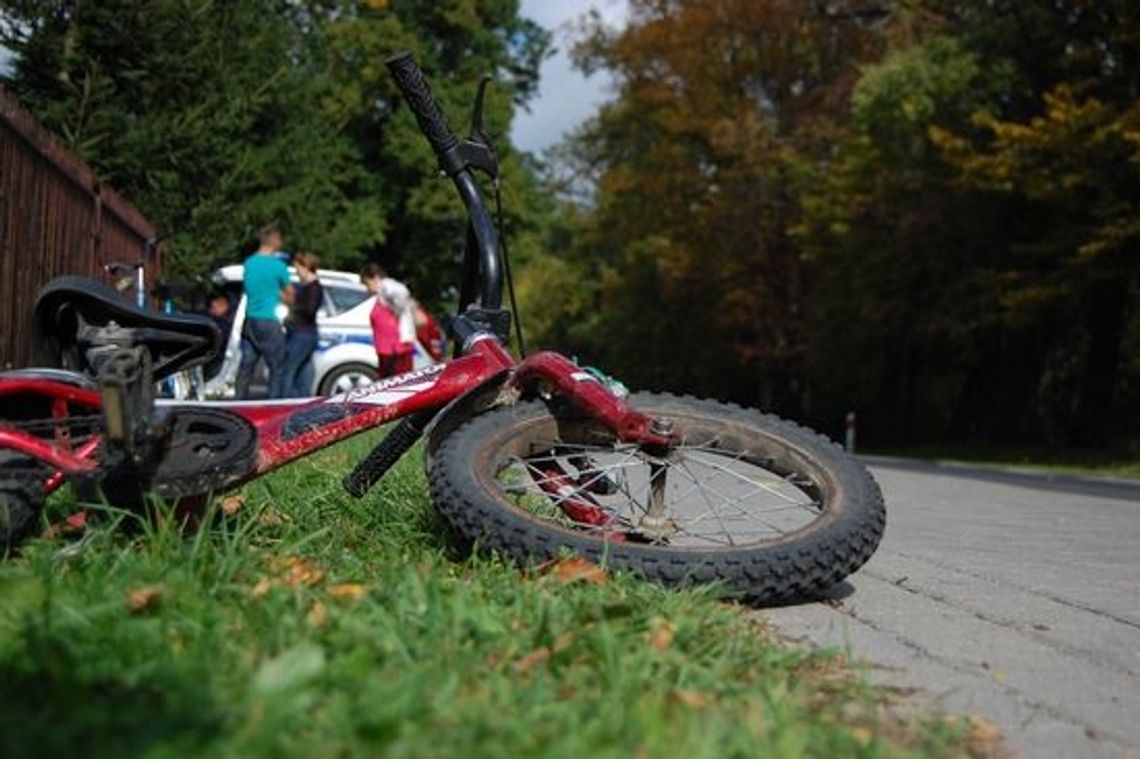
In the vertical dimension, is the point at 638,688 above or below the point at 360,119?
below

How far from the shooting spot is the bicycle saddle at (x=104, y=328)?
12.9 ft

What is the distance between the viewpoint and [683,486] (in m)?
4.40

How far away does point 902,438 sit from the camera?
37156 millimetres

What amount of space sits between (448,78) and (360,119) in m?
3.32

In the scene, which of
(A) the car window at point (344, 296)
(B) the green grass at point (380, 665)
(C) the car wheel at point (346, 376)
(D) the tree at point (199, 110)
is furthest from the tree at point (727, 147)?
(B) the green grass at point (380, 665)

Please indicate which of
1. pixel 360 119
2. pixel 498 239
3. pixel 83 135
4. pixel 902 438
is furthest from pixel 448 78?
pixel 498 239

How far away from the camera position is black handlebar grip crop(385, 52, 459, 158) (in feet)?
15.1

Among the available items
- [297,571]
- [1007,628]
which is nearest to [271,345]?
[297,571]

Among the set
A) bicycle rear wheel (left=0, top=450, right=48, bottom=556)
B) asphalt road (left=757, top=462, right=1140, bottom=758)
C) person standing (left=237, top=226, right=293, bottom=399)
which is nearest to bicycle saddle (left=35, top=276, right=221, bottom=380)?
bicycle rear wheel (left=0, top=450, right=48, bottom=556)

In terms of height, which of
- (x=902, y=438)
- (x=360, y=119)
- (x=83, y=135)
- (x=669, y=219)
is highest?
(x=360, y=119)

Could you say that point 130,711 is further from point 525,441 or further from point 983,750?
point 525,441

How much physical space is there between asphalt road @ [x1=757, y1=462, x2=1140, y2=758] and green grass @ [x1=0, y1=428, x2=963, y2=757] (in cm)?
34

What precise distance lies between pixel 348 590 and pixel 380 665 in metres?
0.65

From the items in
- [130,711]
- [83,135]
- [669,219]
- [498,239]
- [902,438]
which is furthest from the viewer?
[669,219]
